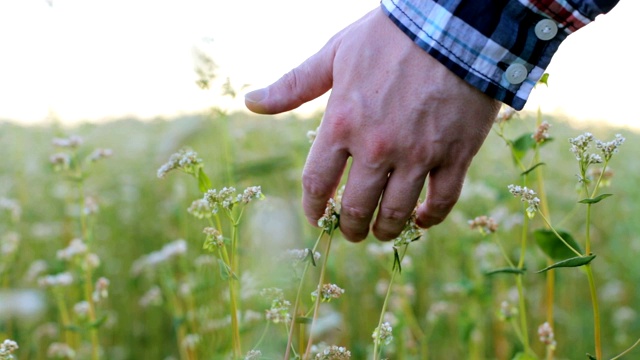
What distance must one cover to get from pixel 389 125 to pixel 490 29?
0.21 meters

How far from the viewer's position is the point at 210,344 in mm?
1456

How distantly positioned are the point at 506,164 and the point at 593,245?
598mm

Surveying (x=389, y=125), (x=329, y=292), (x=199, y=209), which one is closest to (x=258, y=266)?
(x=199, y=209)

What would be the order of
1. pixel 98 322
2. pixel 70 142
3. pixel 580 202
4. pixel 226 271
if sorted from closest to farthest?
pixel 580 202
pixel 226 271
pixel 98 322
pixel 70 142

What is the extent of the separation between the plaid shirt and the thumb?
6.0 inches

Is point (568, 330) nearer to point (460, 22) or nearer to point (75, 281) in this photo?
point (75, 281)

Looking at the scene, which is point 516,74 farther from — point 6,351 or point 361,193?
point 6,351

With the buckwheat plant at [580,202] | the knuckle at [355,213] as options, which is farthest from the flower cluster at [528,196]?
the knuckle at [355,213]

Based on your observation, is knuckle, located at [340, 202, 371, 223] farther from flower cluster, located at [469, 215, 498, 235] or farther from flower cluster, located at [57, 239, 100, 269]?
flower cluster, located at [57, 239, 100, 269]

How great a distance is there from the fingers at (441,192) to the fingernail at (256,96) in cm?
30

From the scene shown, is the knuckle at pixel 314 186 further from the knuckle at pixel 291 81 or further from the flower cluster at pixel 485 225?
the flower cluster at pixel 485 225

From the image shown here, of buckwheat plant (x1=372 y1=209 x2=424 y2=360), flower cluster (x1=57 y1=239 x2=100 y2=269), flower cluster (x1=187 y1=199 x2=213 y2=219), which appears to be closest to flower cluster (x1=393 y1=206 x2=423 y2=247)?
Result: buckwheat plant (x1=372 y1=209 x2=424 y2=360)

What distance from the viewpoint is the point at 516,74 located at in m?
1.04

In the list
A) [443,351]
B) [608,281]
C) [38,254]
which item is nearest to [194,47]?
→ [443,351]
